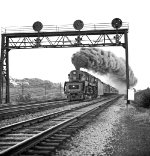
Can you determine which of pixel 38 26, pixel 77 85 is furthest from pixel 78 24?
pixel 77 85

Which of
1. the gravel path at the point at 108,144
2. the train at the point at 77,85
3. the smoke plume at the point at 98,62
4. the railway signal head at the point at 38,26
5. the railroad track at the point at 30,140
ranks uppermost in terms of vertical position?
the railway signal head at the point at 38,26

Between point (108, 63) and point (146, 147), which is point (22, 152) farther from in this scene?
point (108, 63)

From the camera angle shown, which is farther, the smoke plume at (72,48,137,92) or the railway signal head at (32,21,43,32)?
the smoke plume at (72,48,137,92)

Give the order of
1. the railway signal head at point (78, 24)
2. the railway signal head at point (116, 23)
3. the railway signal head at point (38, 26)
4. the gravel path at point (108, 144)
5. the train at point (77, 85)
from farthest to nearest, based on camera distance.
Result: the train at point (77, 85) < the railway signal head at point (38, 26) < the railway signal head at point (78, 24) < the railway signal head at point (116, 23) < the gravel path at point (108, 144)

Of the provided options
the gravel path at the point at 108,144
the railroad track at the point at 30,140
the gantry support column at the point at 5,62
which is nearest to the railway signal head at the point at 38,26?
the gantry support column at the point at 5,62

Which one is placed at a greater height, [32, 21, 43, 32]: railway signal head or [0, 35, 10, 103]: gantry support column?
[32, 21, 43, 32]: railway signal head

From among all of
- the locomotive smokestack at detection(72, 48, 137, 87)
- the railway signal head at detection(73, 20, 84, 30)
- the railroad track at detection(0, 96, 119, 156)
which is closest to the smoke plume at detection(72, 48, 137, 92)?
the locomotive smokestack at detection(72, 48, 137, 87)

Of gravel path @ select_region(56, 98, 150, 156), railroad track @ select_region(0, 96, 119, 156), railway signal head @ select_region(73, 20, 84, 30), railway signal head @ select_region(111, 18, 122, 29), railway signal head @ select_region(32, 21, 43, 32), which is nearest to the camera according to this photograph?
railroad track @ select_region(0, 96, 119, 156)

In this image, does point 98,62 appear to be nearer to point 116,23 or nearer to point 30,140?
point 116,23

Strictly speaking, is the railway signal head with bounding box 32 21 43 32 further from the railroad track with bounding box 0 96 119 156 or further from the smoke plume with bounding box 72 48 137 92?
the railroad track with bounding box 0 96 119 156

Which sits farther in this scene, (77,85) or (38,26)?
(77,85)

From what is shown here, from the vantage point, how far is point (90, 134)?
8211 millimetres

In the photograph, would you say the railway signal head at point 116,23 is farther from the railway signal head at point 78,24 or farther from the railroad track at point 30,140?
the railroad track at point 30,140

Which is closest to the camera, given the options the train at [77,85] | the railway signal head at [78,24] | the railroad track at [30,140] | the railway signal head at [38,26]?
the railroad track at [30,140]
